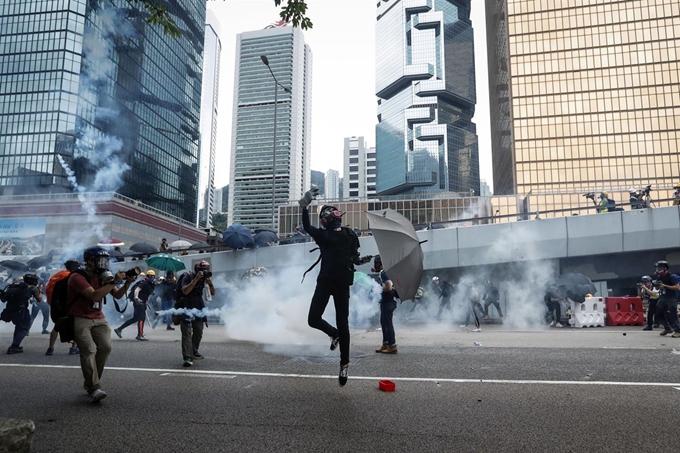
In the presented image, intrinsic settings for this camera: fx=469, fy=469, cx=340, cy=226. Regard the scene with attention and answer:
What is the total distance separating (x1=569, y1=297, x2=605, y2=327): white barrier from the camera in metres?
15.8

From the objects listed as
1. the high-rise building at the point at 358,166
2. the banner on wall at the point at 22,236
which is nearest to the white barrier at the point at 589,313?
the banner on wall at the point at 22,236

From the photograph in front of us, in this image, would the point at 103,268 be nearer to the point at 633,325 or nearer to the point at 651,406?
the point at 651,406

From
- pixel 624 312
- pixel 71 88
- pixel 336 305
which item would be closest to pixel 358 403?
pixel 336 305

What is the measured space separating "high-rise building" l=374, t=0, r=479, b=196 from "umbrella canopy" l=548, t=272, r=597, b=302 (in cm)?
12310

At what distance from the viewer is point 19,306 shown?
9914 millimetres

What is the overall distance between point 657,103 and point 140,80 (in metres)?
80.5

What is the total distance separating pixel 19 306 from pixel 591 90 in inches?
3361

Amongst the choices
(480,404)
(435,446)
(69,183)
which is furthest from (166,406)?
(69,183)

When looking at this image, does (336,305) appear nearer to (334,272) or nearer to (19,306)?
(334,272)

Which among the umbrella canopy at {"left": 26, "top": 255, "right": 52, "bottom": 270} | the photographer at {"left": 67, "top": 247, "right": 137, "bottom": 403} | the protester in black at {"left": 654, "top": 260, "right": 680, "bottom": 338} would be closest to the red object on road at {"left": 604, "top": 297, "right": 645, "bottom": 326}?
the protester in black at {"left": 654, "top": 260, "right": 680, "bottom": 338}

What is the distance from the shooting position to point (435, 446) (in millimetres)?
3305

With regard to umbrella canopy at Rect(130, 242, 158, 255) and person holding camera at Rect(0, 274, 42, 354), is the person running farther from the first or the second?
umbrella canopy at Rect(130, 242, 158, 255)

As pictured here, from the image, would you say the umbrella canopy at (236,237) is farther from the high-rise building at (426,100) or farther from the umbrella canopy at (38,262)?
the high-rise building at (426,100)

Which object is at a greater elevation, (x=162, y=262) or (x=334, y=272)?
(x=162, y=262)
